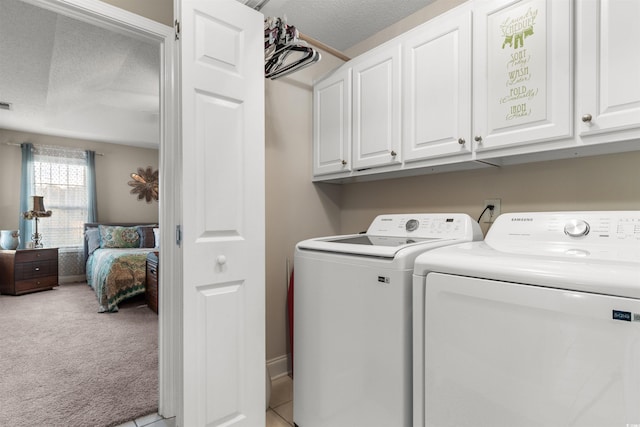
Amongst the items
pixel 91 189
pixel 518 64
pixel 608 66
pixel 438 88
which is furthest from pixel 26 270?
pixel 608 66

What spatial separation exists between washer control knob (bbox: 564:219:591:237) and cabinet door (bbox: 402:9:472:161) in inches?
20.7

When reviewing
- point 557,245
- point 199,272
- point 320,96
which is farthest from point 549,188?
point 199,272

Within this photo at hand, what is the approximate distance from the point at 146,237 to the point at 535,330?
572cm

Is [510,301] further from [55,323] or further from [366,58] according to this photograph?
[55,323]

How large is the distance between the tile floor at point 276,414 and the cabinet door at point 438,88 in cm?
163

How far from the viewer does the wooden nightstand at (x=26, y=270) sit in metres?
4.61

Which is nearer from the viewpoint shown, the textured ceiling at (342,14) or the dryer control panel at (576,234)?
the dryer control panel at (576,234)

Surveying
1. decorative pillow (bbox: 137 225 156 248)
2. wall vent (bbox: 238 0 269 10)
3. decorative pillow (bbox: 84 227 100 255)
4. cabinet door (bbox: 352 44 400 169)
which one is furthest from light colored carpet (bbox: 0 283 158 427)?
wall vent (bbox: 238 0 269 10)

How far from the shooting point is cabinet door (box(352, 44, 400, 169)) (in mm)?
1867

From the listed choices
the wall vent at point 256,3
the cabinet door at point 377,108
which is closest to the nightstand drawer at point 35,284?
the wall vent at point 256,3

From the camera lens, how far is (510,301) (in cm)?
97

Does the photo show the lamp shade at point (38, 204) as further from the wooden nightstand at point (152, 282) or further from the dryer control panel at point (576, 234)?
the dryer control panel at point (576, 234)

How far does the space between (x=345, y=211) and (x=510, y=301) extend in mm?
1698

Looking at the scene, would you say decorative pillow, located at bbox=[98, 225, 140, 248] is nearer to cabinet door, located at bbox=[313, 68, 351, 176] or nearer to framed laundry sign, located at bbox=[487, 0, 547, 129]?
cabinet door, located at bbox=[313, 68, 351, 176]
